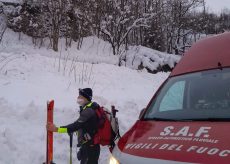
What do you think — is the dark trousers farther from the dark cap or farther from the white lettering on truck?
the white lettering on truck

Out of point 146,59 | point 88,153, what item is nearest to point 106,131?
point 88,153

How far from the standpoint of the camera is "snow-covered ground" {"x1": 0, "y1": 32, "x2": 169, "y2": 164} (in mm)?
6800

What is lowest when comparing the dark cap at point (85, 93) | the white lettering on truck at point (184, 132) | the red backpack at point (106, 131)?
the red backpack at point (106, 131)

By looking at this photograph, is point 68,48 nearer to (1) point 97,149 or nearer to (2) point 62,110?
(2) point 62,110

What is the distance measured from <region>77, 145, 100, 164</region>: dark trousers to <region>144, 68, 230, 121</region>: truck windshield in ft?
4.41

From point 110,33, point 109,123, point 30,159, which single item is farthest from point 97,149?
point 110,33

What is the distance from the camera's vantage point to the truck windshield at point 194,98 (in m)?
4.14

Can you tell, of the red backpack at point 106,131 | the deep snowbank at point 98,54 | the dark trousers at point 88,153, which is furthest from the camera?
the deep snowbank at point 98,54

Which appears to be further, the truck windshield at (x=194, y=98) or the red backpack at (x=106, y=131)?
the red backpack at (x=106, y=131)

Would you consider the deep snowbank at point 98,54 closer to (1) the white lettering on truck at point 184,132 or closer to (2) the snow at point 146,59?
(2) the snow at point 146,59

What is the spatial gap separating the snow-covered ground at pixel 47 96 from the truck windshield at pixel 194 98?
2.40 meters

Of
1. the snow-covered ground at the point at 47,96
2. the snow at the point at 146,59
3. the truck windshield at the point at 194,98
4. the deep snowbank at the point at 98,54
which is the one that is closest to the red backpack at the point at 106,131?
the truck windshield at the point at 194,98

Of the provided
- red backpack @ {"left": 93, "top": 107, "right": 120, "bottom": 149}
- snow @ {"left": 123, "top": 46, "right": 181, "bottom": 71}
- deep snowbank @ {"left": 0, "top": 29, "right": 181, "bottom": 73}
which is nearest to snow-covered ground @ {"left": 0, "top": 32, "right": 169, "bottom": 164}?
red backpack @ {"left": 93, "top": 107, "right": 120, "bottom": 149}

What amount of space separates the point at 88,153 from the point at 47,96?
3.30m
